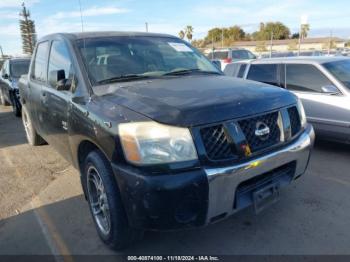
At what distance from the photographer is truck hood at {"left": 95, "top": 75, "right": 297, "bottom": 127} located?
2285 mm

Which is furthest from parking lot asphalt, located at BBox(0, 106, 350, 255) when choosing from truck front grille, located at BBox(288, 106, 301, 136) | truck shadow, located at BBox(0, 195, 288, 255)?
truck front grille, located at BBox(288, 106, 301, 136)

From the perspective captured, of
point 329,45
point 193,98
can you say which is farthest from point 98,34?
point 329,45

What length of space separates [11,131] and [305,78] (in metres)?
6.24

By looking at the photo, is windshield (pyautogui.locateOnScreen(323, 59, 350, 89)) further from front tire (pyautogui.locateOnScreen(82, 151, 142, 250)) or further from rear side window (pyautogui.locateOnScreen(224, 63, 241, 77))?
front tire (pyautogui.locateOnScreen(82, 151, 142, 250))

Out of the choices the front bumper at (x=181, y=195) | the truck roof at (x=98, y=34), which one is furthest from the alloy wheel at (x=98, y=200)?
the truck roof at (x=98, y=34)

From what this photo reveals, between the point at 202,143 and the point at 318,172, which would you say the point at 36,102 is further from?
the point at 318,172

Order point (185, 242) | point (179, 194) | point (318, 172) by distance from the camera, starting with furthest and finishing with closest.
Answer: point (318, 172) → point (185, 242) → point (179, 194)

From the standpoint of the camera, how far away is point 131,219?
2346 mm

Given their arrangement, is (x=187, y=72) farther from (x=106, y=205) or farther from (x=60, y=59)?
(x=106, y=205)

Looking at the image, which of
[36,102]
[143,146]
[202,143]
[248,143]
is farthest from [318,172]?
[36,102]

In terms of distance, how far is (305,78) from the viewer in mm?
5309

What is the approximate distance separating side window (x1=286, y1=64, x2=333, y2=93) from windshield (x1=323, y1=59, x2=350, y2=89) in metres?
0.15

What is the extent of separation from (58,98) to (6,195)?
1501 mm

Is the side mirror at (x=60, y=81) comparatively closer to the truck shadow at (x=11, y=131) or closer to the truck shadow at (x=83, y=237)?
the truck shadow at (x=83, y=237)
